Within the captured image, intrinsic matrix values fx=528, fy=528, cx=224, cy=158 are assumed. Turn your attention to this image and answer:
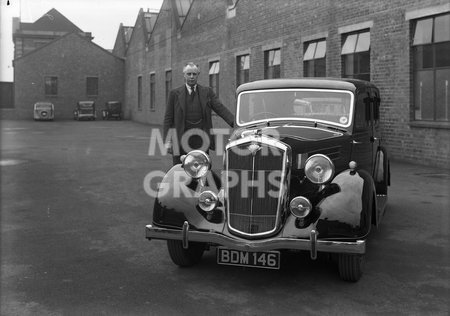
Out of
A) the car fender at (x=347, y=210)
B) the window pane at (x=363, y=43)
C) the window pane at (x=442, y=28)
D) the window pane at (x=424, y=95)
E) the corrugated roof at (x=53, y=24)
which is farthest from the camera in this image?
the corrugated roof at (x=53, y=24)

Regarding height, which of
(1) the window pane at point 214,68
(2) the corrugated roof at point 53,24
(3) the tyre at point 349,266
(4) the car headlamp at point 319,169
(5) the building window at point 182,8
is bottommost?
(3) the tyre at point 349,266

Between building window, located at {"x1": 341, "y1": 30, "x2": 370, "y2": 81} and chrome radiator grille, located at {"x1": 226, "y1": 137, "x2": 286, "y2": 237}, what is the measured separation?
10980 mm

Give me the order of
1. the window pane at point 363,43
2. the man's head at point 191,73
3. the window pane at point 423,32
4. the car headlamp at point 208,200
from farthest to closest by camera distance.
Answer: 1. the window pane at point 363,43
2. the window pane at point 423,32
3. the man's head at point 191,73
4. the car headlamp at point 208,200

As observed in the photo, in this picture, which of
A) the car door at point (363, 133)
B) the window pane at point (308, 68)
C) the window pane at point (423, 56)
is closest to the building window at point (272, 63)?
the window pane at point (308, 68)

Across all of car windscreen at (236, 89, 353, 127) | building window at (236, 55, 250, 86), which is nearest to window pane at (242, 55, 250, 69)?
building window at (236, 55, 250, 86)

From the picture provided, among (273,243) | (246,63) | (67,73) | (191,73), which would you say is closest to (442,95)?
(191,73)

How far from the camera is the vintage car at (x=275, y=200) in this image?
14.4 ft

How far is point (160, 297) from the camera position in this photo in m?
4.24

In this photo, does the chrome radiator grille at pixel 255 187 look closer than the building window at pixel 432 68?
Yes

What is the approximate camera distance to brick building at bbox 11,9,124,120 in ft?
151

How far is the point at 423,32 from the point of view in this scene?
42.1 feet

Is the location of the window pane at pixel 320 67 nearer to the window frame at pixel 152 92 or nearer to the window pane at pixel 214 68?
the window pane at pixel 214 68

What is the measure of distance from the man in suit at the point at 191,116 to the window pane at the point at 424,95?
26.6 feet

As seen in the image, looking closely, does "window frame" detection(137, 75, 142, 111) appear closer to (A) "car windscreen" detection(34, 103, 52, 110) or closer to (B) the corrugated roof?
(A) "car windscreen" detection(34, 103, 52, 110)
